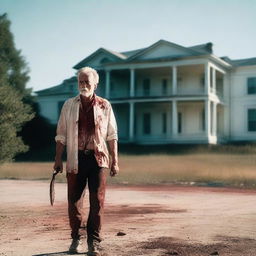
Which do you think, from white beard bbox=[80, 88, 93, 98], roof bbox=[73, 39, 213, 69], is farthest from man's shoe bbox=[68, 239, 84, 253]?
roof bbox=[73, 39, 213, 69]

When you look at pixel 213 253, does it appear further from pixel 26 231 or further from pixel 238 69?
pixel 238 69

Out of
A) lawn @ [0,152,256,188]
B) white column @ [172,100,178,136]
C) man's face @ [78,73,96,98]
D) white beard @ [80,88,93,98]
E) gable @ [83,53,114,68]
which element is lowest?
lawn @ [0,152,256,188]

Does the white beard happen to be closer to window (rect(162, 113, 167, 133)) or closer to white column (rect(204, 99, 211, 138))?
white column (rect(204, 99, 211, 138))

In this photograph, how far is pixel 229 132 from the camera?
40875mm

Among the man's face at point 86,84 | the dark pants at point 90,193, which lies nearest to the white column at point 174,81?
the man's face at point 86,84

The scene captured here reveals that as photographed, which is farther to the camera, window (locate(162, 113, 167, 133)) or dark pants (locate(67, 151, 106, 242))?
window (locate(162, 113, 167, 133))

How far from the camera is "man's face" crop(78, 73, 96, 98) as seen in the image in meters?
5.07

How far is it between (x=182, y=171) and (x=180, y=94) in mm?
16589

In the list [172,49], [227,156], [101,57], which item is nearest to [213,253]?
[227,156]

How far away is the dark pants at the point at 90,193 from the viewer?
16.2 ft

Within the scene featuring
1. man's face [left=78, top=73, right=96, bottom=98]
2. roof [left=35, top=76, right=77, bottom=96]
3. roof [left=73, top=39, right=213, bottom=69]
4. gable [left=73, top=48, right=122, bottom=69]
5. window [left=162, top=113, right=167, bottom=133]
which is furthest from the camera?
roof [left=35, top=76, right=77, bottom=96]

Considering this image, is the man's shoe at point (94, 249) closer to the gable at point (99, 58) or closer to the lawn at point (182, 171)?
the lawn at point (182, 171)

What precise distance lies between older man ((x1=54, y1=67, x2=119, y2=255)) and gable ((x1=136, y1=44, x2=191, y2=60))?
34993mm

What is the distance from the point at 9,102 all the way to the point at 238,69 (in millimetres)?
30888
